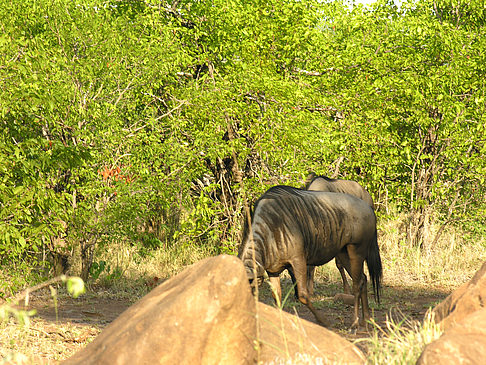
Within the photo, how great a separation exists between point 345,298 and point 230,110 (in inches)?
126

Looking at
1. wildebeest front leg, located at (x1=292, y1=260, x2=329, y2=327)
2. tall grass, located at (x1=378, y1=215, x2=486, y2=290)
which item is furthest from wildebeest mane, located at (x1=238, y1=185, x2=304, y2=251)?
tall grass, located at (x1=378, y1=215, x2=486, y2=290)

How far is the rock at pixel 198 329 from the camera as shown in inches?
139

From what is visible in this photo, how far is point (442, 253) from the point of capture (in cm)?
1080

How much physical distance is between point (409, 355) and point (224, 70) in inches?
294

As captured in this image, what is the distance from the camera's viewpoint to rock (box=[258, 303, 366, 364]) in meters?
3.75

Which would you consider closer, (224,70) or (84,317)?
(84,317)

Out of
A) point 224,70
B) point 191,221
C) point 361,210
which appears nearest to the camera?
point 361,210

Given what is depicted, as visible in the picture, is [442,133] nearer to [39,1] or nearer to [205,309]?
[39,1]

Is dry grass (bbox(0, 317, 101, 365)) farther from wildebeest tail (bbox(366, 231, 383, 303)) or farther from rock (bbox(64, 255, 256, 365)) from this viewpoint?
wildebeest tail (bbox(366, 231, 383, 303))

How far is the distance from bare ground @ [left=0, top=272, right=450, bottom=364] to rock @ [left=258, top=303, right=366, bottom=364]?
Answer: 57.2 inches

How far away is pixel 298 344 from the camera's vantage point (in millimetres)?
3939

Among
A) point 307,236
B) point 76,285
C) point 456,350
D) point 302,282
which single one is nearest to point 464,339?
point 456,350

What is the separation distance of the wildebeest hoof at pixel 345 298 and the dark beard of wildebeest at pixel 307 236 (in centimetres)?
97

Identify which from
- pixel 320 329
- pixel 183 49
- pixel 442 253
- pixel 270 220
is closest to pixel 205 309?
pixel 320 329
